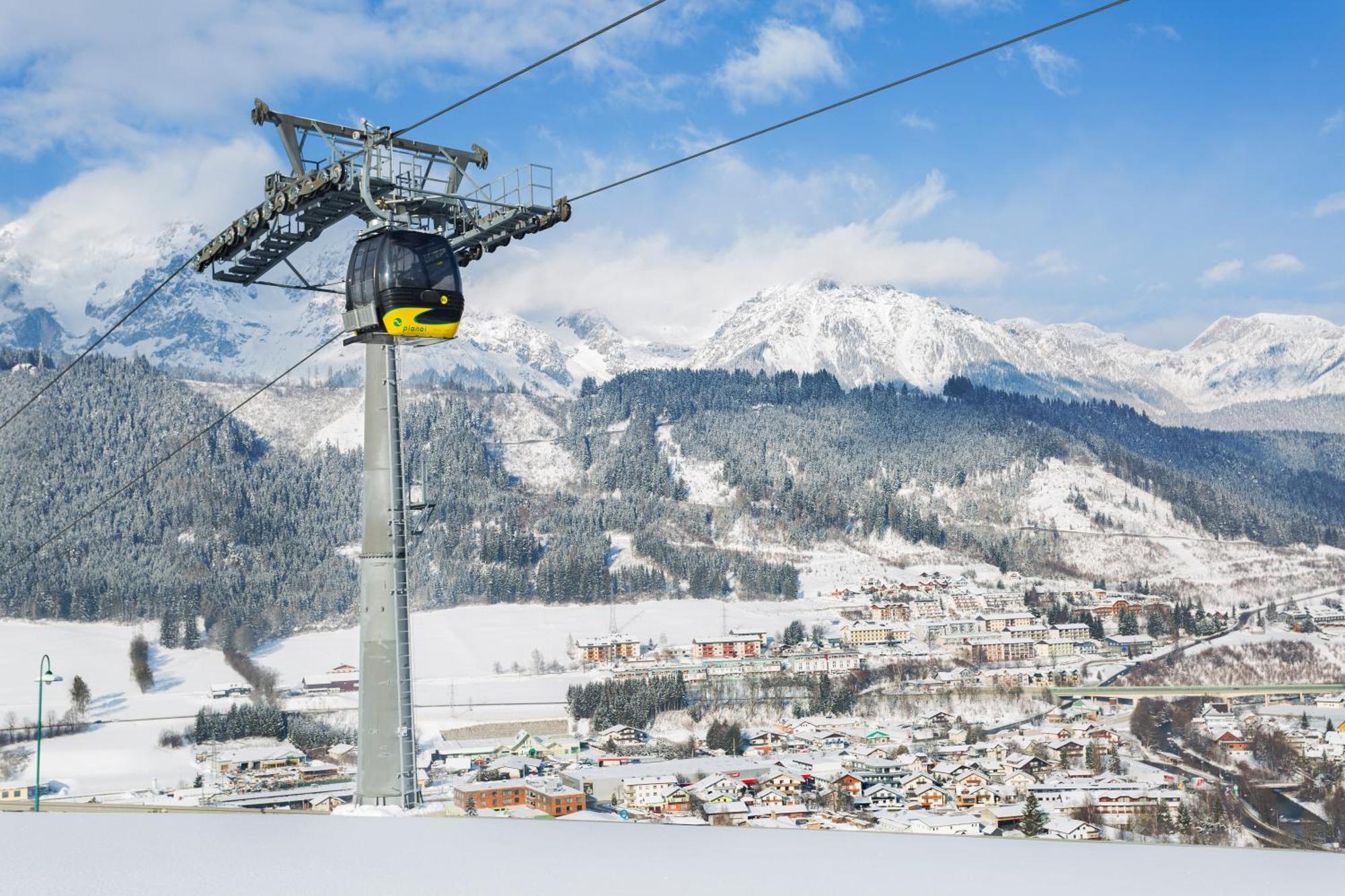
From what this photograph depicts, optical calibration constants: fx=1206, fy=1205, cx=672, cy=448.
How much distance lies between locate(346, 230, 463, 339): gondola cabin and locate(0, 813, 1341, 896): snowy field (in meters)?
6.42

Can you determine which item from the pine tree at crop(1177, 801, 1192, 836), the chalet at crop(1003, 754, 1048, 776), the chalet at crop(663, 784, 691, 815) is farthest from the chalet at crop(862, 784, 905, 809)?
the pine tree at crop(1177, 801, 1192, 836)

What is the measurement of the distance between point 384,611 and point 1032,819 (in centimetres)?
4206

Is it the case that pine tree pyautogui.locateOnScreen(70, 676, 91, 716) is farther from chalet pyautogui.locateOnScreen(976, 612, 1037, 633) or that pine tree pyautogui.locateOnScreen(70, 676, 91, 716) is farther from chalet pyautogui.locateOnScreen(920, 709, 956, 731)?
chalet pyautogui.locateOnScreen(976, 612, 1037, 633)

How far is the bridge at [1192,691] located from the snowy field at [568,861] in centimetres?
9617

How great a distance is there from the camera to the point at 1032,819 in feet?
Answer: 159

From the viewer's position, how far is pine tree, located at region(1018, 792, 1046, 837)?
4697 centimetres

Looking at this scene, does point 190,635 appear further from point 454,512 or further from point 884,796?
point 884,796

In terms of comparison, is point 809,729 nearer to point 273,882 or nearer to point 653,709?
point 653,709

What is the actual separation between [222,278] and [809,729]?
73.1 metres

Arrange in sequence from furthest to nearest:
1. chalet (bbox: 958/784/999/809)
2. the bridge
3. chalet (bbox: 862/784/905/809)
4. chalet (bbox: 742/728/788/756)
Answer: the bridge → chalet (bbox: 742/728/788/756) → chalet (bbox: 958/784/999/809) → chalet (bbox: 862/784/905/809)

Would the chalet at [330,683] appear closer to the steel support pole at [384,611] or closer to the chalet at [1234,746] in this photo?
the chalet at [1234,746]

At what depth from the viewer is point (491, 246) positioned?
13.1m

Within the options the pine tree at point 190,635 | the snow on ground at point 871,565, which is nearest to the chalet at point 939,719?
the snow on ground at point 871,565

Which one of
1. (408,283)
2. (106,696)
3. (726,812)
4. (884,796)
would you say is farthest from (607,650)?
(408,283)
